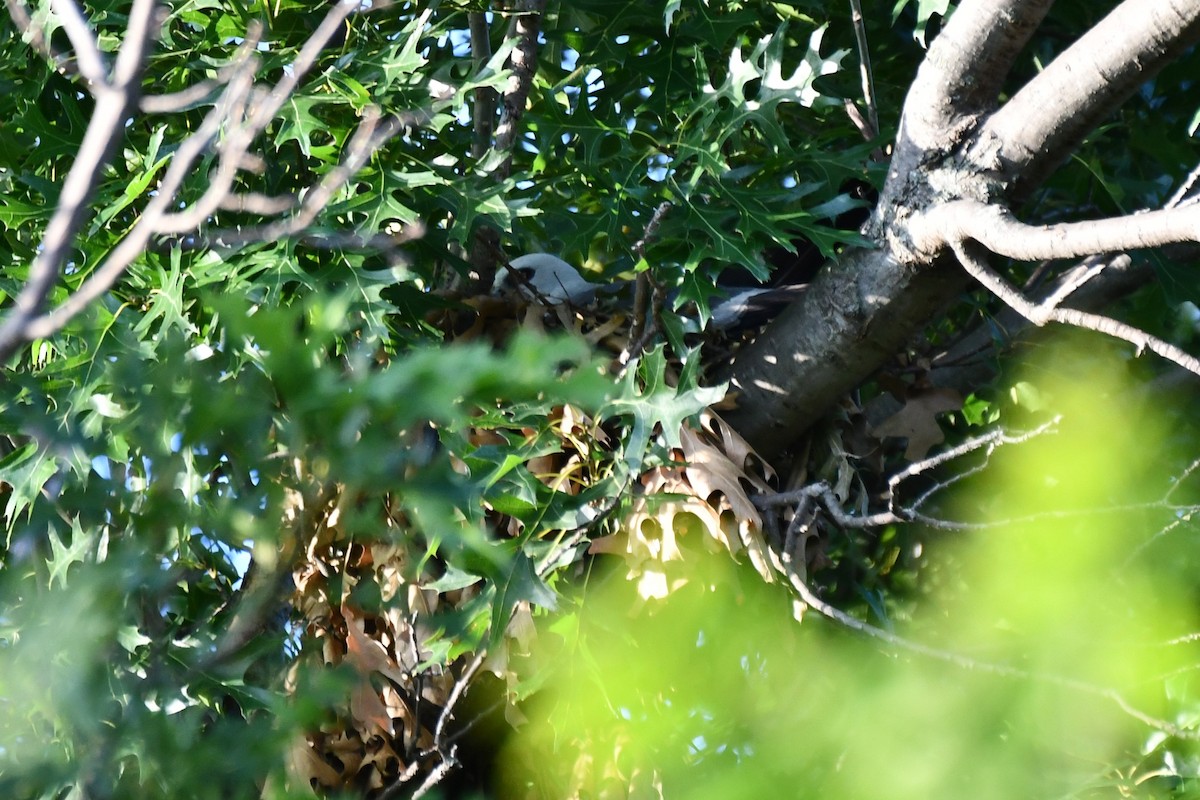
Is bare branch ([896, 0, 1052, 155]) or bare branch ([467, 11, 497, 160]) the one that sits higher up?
bare branch ([896, 0, 1052, 155])

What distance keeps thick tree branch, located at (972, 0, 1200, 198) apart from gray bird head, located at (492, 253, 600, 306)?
2.32 feet

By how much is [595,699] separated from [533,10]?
4.10 feet

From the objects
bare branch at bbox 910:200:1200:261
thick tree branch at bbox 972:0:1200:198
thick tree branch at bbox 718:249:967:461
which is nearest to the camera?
bare branch at bbox 910:200:1200:261

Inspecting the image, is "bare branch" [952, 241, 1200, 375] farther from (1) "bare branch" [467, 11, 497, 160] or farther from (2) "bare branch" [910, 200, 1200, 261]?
Result: (1) "bare branch" [467, 11, 497, 160]

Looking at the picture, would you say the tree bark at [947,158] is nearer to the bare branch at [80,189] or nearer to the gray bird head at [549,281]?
the gray bird head at [549,281]

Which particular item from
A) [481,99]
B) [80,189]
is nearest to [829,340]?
[481,99]

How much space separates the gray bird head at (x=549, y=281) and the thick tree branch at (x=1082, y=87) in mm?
708


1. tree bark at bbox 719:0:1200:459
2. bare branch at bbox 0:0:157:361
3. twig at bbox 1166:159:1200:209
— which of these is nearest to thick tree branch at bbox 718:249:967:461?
tree bark at bbox 719:0:1200:459

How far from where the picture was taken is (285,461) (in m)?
0.73

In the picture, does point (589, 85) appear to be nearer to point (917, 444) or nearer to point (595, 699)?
point (917, 444)

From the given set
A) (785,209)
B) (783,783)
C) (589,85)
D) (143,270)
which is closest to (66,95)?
(143,270)

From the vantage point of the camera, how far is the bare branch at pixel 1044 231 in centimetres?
123

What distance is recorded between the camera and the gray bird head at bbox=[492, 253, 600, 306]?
2.00m

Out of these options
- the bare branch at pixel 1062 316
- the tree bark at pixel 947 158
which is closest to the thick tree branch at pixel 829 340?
the tree bark at pixel 947 158
